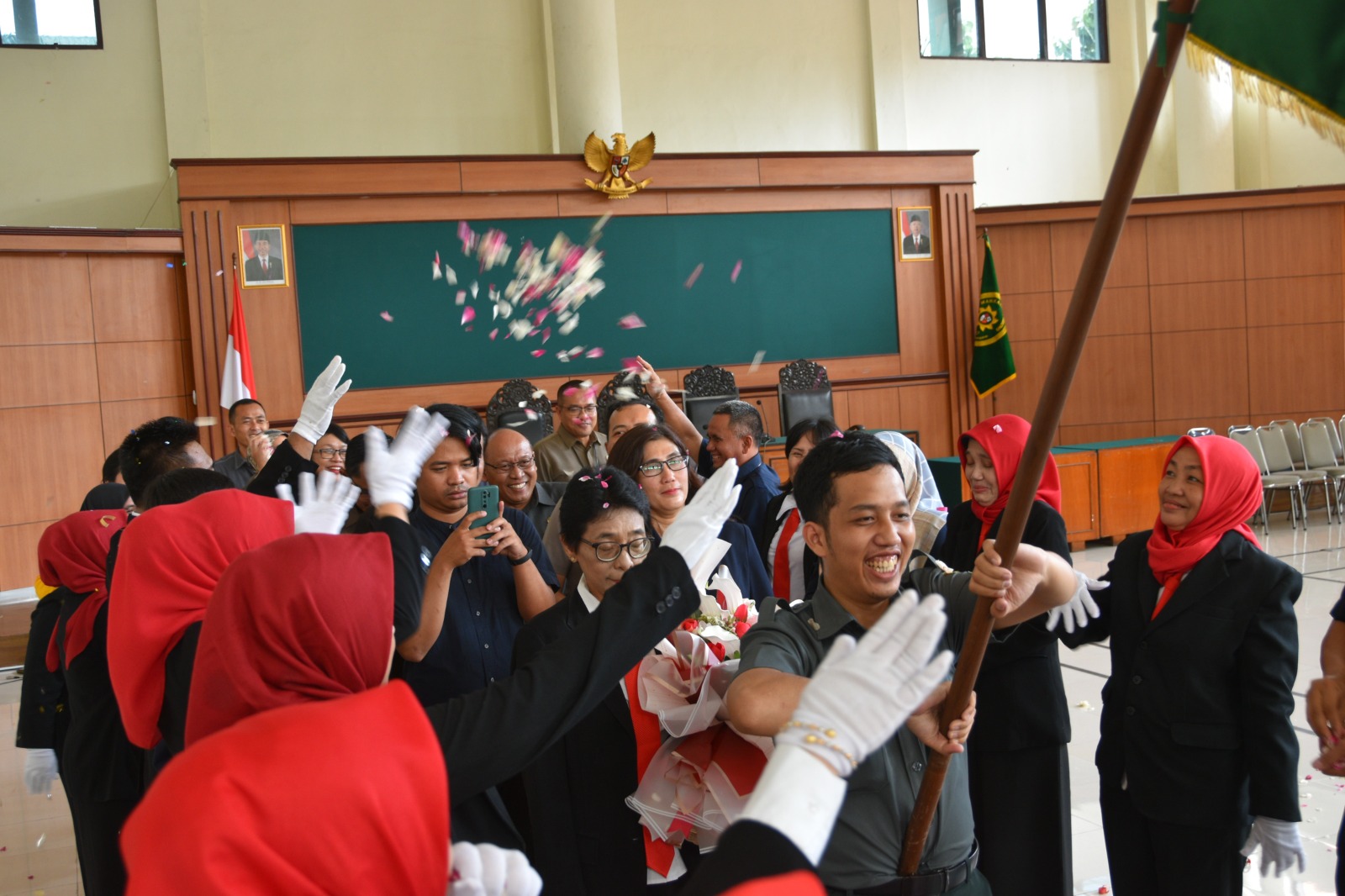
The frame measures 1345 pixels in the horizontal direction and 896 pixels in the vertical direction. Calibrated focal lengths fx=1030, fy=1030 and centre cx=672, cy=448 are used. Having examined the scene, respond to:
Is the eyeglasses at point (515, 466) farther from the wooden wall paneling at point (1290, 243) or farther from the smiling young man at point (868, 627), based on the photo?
the wooden wall paneling at point (1290, 243)

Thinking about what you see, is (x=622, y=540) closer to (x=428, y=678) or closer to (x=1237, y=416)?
(x=428, y=678)

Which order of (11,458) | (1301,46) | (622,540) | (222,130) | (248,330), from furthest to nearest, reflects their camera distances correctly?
(222,130) → (248,330) → (11,458) → (622,540) → (1301,46)

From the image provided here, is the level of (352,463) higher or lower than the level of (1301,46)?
lower

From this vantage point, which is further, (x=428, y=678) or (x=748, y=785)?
(x=428, y=678)

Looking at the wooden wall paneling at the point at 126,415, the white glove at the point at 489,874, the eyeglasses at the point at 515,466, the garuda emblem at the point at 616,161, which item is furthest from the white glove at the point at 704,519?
the garuda emblem at the point at 616,161

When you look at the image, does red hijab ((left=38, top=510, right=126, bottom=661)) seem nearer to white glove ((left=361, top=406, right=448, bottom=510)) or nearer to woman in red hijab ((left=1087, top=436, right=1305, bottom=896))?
white glove ((left=361, top=406, right=448, bottom=510))

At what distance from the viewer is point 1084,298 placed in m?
1.22

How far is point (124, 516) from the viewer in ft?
10.5

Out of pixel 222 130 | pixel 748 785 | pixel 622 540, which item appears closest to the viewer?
pixel 748 785

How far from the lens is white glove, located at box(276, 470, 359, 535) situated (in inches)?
86.8

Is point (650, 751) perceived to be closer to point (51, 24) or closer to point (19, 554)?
point (19, 554)

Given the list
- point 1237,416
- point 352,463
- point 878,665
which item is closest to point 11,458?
point 352,463

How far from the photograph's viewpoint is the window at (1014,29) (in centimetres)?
1198

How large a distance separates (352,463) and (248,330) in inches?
240
